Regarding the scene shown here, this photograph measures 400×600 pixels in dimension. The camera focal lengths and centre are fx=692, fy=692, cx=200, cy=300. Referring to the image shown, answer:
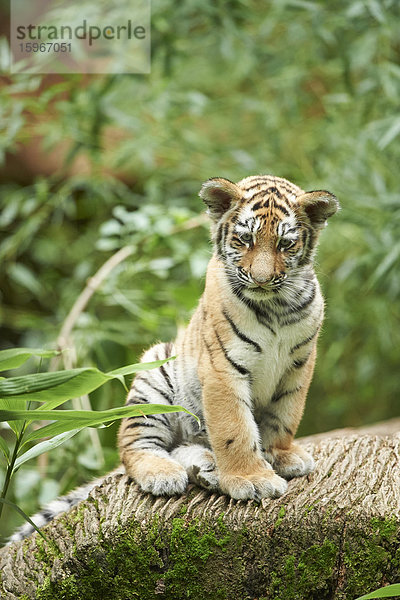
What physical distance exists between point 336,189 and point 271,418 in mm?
2433

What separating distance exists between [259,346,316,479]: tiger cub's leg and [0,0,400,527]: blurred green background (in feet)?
5.09

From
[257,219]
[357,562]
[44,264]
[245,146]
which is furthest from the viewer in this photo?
[44,264]

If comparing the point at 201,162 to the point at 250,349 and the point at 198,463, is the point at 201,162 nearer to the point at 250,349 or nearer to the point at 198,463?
the point at 250,349

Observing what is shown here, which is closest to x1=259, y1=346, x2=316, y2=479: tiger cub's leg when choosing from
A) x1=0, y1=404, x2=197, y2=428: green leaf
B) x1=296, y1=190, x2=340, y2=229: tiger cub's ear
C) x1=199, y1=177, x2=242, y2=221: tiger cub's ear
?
x1=296, y1=190, x2=340, y2=229: tiger cub's ear

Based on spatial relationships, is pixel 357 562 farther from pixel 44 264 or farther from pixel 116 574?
pixel 44 264

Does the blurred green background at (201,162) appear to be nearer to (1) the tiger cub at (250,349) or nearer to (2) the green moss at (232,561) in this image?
(1) the tiger cub at (250,349)

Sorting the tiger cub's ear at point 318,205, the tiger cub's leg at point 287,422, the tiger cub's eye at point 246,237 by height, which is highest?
the tiger cub's ear at point 318,205

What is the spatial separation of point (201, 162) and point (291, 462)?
3712 mm

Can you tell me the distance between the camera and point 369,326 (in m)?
6.40

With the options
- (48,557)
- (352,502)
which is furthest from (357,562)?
(48,557)

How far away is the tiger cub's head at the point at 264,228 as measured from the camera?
2.74 m

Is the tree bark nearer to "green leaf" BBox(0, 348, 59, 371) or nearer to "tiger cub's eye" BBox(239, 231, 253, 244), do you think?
"green leaf" BBox(0, 348, 59, 371)

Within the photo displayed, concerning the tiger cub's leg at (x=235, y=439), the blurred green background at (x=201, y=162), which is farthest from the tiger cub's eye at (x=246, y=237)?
the blurred green background at (x=201, y=162)

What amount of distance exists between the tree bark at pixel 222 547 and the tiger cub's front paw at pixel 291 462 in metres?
0.07
